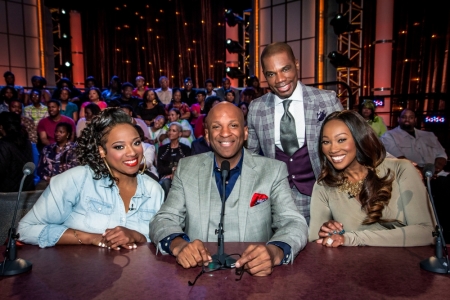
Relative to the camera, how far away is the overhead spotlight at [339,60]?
9.53m

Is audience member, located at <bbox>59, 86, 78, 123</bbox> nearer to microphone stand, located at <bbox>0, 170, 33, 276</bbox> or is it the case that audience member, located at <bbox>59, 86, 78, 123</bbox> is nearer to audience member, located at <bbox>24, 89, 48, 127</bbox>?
audience member, located at <bbox>24, 89, 48, 127</bbox>

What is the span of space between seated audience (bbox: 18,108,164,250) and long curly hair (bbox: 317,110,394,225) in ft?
3.34

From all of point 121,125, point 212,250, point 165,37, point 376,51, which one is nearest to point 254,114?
point 121,125

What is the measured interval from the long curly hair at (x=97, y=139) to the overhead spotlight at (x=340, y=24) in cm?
831

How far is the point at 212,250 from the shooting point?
1.76 m

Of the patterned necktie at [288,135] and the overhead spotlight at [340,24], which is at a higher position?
the overhead spotlight at [340,24]

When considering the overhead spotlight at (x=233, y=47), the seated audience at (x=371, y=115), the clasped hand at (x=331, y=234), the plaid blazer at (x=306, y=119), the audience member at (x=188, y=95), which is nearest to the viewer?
the clasped hand at (x=331, y=234)

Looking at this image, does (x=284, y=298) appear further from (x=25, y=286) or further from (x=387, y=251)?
(x=25, y=286)

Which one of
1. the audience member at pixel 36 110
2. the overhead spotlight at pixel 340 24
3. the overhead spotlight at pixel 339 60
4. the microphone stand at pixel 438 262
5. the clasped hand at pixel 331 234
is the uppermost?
the overhead spotlight at pixel 340 24

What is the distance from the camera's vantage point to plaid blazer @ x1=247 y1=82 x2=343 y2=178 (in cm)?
268

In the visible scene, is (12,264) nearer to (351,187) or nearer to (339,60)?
(351,187)

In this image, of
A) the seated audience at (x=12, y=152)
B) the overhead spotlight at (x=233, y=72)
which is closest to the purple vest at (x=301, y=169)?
the seated audience at (x=12, y=152)

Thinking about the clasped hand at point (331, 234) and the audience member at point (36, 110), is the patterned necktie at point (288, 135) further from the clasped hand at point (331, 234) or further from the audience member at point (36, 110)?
the audience member at point (36, 110)

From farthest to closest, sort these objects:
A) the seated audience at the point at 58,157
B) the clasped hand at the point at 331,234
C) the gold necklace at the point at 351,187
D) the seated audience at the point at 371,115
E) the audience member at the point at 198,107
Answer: the audience member at the point at 198,107, the seated audience at the point at 371,115, the seated audience at the point at 58,157, the gold necklace at the point at 351,187, the clasped hand at the point at 331,234
